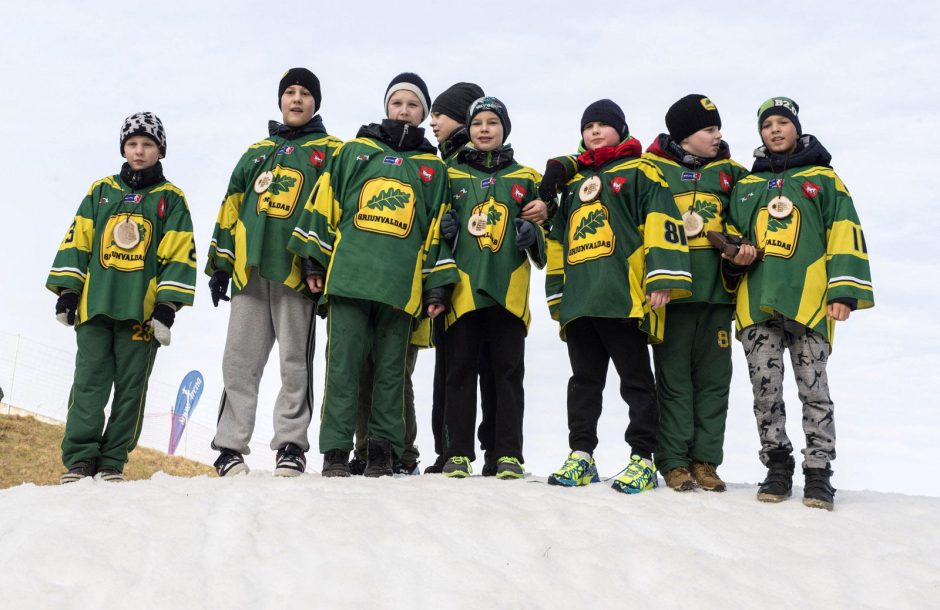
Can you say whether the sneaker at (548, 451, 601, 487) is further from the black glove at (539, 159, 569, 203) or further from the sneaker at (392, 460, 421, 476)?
the black glove at (539, 159, 569, 203)

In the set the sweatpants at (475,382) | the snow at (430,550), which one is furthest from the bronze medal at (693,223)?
the snow at (430,550)

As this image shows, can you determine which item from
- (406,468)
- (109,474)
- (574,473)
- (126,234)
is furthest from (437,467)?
(126,234)

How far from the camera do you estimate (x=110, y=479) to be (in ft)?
17.0

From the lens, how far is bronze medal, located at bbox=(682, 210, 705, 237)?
189 inches

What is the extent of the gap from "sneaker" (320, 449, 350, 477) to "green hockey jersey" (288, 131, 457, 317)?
88cm

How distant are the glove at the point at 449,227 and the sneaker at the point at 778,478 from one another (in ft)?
7.11

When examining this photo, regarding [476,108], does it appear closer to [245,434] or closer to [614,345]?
[614,345]

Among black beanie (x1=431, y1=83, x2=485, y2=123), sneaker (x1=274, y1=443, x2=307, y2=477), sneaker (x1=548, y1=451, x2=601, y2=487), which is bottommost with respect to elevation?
sneaker (x1=274, y1=443, x2=307, y2=477)

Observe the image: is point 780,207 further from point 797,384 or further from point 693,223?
point 797,384

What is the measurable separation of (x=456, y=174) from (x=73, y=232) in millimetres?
2504

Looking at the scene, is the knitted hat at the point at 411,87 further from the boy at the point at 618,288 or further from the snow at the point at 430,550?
the snow at the point at 430,550

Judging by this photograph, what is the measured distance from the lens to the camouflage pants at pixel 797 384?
4.51m

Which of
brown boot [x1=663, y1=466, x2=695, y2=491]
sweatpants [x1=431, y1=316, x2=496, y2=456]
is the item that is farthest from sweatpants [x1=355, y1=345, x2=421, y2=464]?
brown boot [x1=663, y1=466, x2=695, y2=491]

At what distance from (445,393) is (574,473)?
916 mm
